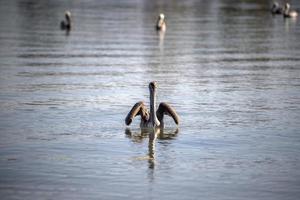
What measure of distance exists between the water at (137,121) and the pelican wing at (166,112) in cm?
46

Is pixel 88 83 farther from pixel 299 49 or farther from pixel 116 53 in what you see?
pixel 299 49

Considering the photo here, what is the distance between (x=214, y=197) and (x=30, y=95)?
15.2 m

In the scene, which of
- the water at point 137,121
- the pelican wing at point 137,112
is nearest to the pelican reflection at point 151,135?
the water at point 137,121

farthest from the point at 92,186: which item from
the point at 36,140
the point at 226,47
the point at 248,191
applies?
the point at 226,47

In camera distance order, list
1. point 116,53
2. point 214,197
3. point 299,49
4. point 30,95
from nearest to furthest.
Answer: point 214,197 < point 30,95 < point 116,53 < point 299,49

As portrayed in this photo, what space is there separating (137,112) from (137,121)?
1.84 m

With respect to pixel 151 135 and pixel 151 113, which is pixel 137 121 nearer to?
pixel 151 113

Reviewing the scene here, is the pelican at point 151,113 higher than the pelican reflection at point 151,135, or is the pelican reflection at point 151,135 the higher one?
the pelican at point 151,113

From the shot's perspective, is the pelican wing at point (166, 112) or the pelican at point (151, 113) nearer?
the pelican at point (151, 113)

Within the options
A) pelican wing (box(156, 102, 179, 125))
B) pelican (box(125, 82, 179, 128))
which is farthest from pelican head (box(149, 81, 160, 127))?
pelican wing (box(156, 102, 179, 125))

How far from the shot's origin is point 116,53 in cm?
4931

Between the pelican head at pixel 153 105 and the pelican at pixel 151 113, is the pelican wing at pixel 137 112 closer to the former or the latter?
the pelican at pixel 151 113

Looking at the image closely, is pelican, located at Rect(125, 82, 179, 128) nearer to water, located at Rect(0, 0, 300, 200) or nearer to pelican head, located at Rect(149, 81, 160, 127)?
pelican head, located at Rect(149, 81, 160, 127)

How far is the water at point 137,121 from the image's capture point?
19.4 meters
